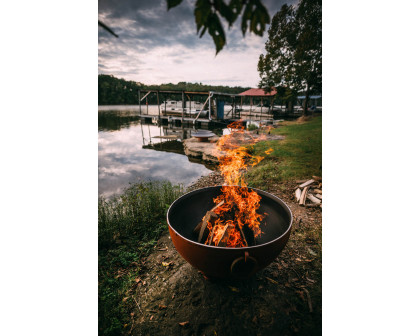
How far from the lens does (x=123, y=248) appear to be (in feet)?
9.48

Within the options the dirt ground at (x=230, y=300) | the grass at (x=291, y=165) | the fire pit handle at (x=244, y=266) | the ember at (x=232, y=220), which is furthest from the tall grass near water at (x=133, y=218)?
the grass at (x=291, y=165)

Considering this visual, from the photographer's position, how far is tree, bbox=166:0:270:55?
45.3 inches

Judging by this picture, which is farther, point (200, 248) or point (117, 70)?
point (117, 70)

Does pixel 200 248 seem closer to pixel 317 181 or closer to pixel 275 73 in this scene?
pixel 275 73

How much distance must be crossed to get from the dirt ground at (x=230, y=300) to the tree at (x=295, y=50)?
8.17 ft

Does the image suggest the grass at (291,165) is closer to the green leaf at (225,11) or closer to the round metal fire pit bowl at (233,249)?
the round metal fire pit bowl at (233,249)

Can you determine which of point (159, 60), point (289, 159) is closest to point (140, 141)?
point (289, 159)

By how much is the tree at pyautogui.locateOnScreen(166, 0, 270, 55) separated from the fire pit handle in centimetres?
155

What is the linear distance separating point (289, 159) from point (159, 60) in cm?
481

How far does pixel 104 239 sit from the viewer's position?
3.01 metres

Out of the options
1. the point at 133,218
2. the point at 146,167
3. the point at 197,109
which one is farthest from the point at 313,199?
the point at 197,109

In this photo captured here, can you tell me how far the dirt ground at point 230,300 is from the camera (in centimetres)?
174

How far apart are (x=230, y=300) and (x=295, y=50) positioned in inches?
129
